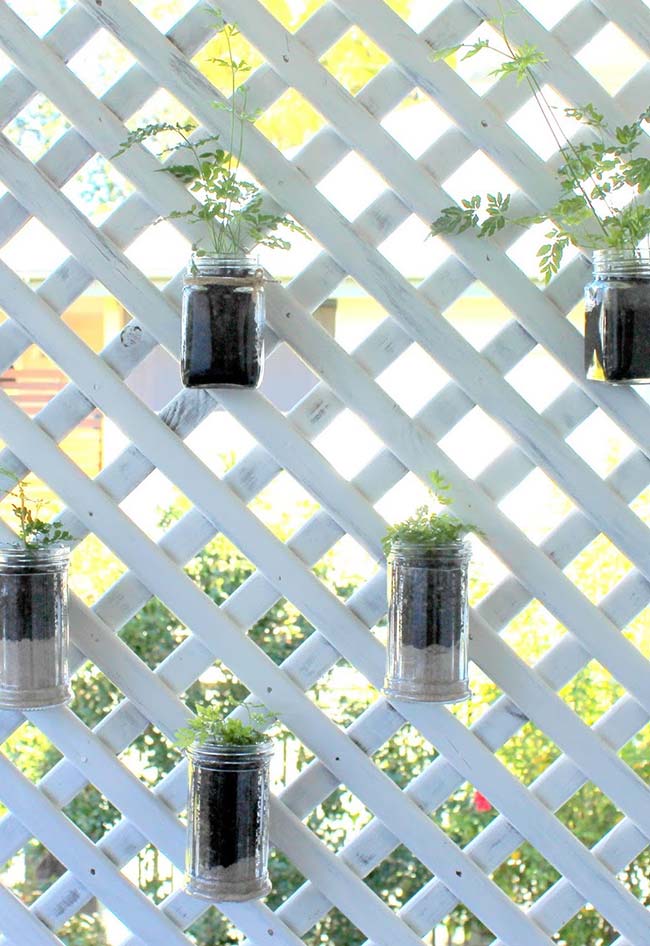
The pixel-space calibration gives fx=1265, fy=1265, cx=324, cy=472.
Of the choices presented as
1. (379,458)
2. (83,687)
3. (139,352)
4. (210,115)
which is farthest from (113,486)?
(83,687)

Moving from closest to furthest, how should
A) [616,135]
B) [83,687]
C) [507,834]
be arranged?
[616,135] → [507,834] → [83,687]

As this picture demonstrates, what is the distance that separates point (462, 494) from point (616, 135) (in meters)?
0.43

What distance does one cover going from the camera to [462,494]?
4.71ft

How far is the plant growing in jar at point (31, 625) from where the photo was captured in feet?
4.56

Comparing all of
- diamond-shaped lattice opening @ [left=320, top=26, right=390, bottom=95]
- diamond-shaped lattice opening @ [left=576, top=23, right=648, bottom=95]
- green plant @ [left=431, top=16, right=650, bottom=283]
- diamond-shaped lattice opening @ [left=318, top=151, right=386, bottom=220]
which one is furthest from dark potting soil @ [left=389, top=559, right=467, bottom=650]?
diamond-shaped lattice opening @ [left=320, top=26, right=390, bottom=95]

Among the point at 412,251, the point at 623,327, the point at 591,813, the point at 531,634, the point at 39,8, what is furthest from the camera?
the point at 39,8

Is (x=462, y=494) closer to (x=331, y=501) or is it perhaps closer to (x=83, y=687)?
(x=331, y=501)

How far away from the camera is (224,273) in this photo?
1.37 meters

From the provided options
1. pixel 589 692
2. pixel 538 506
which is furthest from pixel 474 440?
pixel 589 692

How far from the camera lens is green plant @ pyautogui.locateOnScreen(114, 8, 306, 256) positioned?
1.36m

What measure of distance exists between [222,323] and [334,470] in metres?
0.22

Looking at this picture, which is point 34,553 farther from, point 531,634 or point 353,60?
point 353,60

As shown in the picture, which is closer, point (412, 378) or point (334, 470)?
point (334, 470)

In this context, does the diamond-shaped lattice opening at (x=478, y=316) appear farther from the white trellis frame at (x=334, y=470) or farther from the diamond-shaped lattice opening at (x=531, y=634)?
the white trellis frame at (x=334, y=470)
